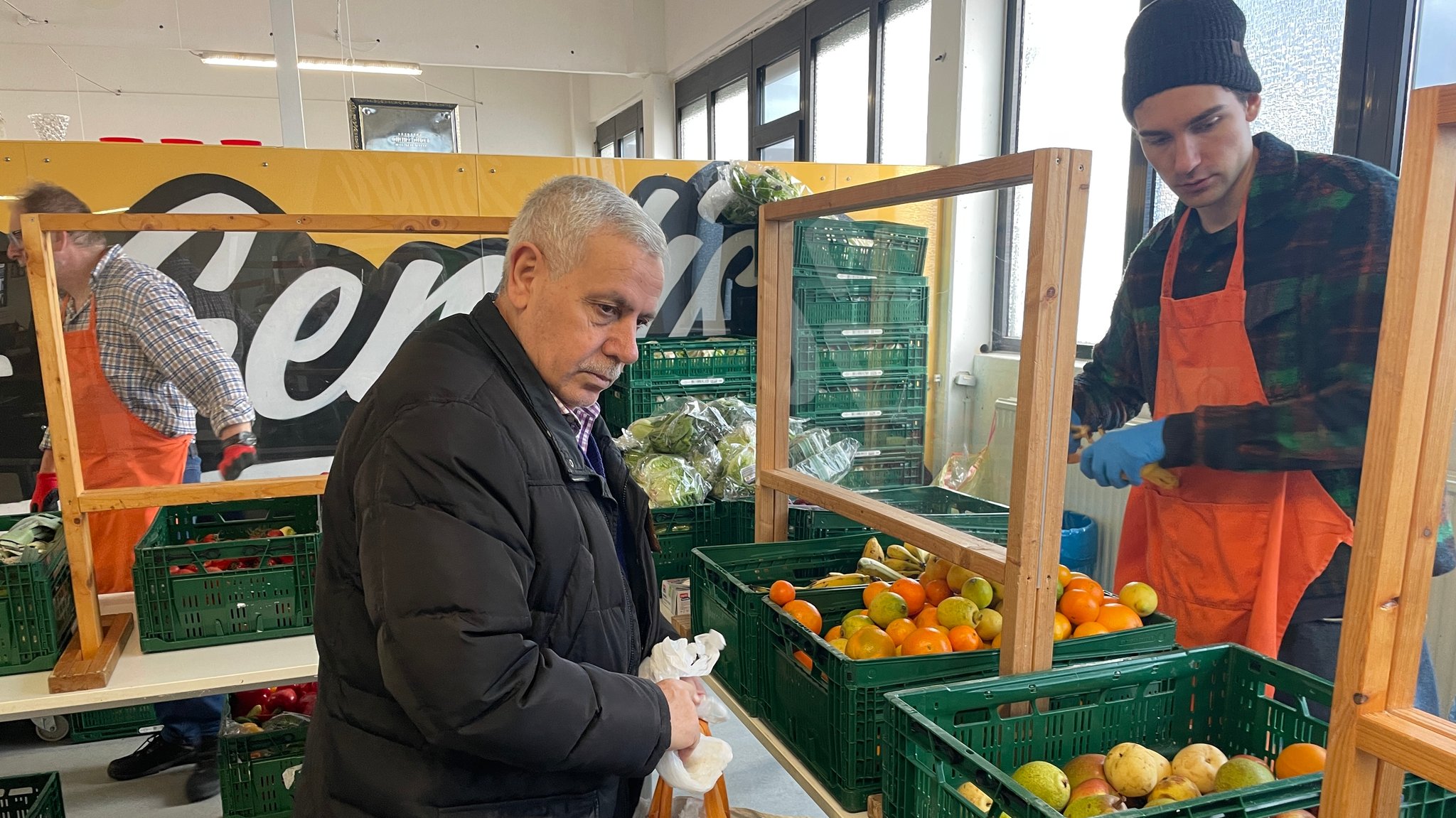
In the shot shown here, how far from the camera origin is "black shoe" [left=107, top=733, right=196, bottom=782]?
309cm

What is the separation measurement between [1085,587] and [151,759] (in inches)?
124

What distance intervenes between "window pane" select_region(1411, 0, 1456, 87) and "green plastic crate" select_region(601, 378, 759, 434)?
214cm

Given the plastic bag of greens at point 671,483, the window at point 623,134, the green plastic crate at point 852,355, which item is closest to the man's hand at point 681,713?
the green plastic crate at point 852,355

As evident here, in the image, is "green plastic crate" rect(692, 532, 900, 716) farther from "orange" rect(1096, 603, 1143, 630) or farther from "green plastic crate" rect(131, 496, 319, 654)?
"green plastic crate" rect(131, 496, 319, 654)

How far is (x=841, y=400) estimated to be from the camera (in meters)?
2.15

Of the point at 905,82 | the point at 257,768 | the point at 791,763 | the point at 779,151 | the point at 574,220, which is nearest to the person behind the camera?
the point at 574,220

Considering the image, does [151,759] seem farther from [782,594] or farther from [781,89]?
[781,89]

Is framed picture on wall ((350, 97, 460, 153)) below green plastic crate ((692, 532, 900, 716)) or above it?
above

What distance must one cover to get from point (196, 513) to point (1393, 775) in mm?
2605

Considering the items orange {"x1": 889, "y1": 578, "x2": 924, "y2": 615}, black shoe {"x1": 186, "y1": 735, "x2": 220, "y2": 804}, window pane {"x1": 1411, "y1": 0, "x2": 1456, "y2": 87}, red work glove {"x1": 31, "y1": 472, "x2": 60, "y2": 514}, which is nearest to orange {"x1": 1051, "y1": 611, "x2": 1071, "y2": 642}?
orange {"x1": 889, "y1": 578, "x2": 924, "y2": 615}

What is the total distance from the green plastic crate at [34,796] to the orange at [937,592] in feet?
6.52

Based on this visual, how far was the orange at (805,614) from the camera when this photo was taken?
1.62m

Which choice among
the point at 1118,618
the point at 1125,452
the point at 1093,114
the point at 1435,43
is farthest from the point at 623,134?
the point at 1118,618

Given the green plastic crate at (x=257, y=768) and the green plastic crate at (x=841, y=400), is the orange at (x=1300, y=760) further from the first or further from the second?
the green plastic crate at (x=257, y=768)
